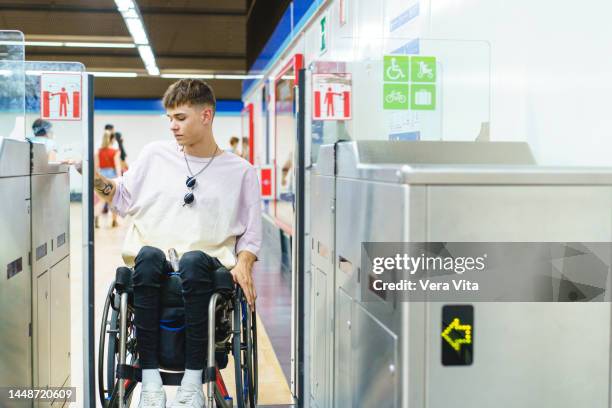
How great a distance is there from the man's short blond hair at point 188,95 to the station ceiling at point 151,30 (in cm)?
988

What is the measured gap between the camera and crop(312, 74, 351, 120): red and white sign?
125 inches

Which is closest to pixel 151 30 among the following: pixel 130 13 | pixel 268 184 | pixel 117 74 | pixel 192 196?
pixel 117 74

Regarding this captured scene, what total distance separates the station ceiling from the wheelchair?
1029 cm

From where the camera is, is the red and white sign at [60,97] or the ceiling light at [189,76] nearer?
the red and white sign at [60,97]

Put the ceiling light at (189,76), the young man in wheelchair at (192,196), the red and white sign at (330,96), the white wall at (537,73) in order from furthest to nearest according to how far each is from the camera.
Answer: the ceiling light at (189,76), the red and white sign at (330,96), the young man in wheelchair at (192,196), the white wall at (537,73)

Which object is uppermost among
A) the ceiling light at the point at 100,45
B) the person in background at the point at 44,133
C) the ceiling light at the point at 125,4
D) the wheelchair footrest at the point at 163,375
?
the ceiling light at the point at 100,45

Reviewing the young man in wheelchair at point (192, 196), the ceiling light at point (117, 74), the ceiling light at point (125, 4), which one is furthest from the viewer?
the ceiling light at point (117, 74)

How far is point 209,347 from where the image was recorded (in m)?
2.62

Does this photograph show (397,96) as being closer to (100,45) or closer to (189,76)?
(100,45)

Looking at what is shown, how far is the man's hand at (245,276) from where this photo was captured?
2.80 m

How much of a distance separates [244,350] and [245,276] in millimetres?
257

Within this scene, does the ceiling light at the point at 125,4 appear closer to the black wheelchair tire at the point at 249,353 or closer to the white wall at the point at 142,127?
the black wheelchair tire at the point at 249,353

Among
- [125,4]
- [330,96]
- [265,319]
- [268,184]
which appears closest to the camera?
[330,96]

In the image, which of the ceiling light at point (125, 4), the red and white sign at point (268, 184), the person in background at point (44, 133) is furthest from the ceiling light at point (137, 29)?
the person in background at point (44, 133)
